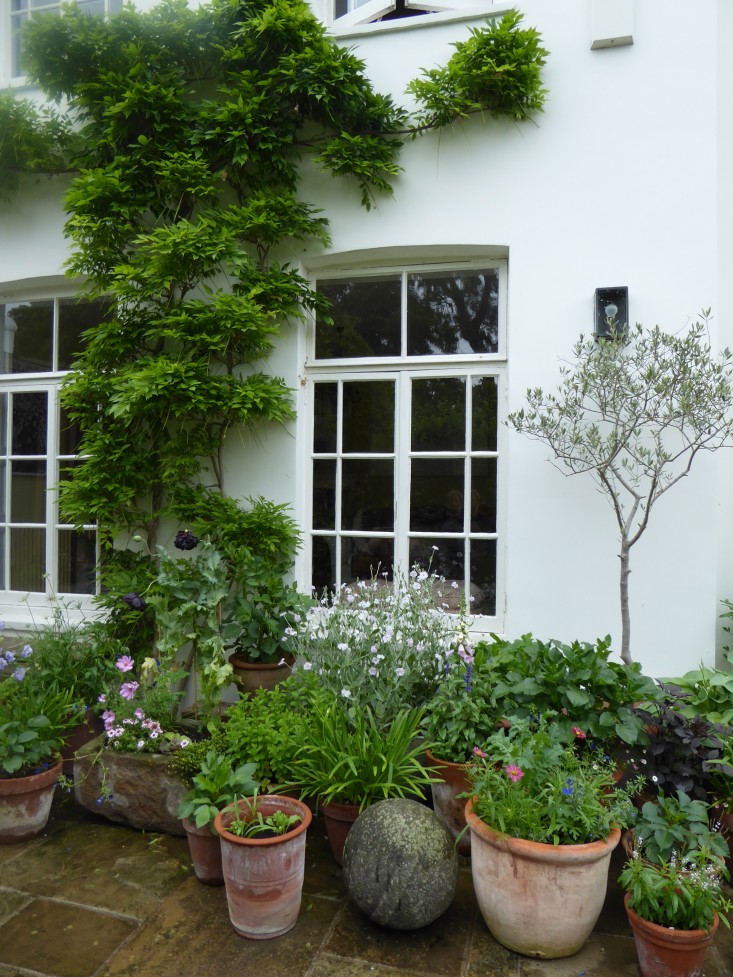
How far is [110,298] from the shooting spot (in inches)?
175

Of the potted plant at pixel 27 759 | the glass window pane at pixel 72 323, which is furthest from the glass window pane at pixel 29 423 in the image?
the potted plant at pixel 27 759

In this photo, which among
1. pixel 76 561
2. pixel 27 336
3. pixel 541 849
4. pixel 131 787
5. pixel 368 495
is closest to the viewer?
pixel 541 849

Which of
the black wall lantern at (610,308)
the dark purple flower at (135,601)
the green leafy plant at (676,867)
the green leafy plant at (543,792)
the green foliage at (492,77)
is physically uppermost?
the green foliage at (492,77)

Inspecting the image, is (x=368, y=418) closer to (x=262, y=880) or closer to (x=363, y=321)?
A: (x=363, y=321)

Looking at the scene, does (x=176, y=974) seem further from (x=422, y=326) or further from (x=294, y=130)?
(x=294, y=130)

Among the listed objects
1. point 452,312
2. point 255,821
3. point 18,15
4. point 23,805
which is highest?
point 18,15

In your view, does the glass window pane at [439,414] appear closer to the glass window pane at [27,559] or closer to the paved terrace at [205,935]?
the paved terrace at [205,935]

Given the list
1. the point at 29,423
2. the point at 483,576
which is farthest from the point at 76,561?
the point at 483,576

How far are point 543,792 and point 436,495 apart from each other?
1.92 metres

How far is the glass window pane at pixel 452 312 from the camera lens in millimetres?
3807

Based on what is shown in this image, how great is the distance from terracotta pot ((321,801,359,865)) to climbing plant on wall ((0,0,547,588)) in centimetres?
154

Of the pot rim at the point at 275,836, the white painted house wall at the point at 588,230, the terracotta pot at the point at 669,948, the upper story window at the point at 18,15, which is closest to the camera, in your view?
the terracotta pot at the point at 669,948

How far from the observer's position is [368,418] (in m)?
3.98

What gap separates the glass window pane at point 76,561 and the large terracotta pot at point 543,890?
128 inches
